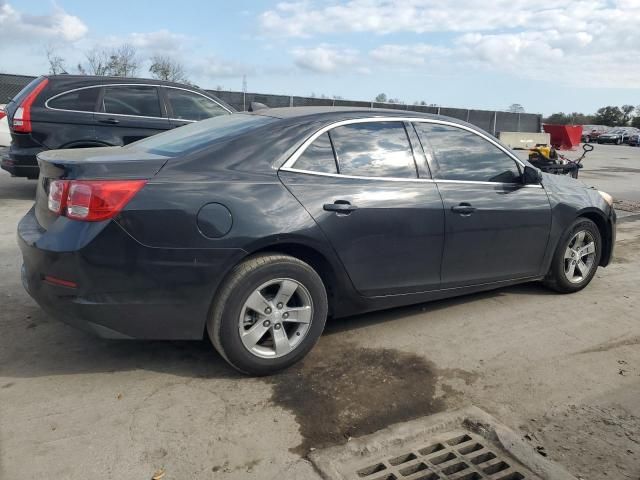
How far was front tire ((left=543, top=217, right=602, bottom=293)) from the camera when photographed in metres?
5.04

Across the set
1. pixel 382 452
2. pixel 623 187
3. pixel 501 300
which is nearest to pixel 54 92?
pixel 501 300

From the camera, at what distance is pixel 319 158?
3748 millimetres

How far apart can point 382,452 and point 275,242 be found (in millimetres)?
1311

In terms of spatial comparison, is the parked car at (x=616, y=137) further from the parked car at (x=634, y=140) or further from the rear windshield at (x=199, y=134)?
the rear windshield at (x=199, y=134)

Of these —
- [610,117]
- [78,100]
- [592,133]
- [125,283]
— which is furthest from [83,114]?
[610,117]

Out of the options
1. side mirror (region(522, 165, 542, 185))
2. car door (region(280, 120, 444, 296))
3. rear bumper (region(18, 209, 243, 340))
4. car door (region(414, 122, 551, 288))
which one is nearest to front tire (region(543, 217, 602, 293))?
car door (region(414, 122, 551, 288))

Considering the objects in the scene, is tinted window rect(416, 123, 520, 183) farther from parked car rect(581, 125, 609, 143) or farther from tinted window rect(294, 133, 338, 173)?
parked car rect(581, 125, 609, 143)

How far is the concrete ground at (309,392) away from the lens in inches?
107

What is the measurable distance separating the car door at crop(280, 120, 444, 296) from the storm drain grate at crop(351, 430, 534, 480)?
1.30 m

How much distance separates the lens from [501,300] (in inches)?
199

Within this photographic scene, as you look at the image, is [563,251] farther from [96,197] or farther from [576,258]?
[96,197]

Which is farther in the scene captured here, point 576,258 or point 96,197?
point 576,258

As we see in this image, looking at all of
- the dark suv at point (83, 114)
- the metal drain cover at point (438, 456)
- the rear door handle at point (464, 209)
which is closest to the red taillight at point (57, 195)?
the metal drain cover at point (438, 456)

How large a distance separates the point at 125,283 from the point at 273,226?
883 millimetres
